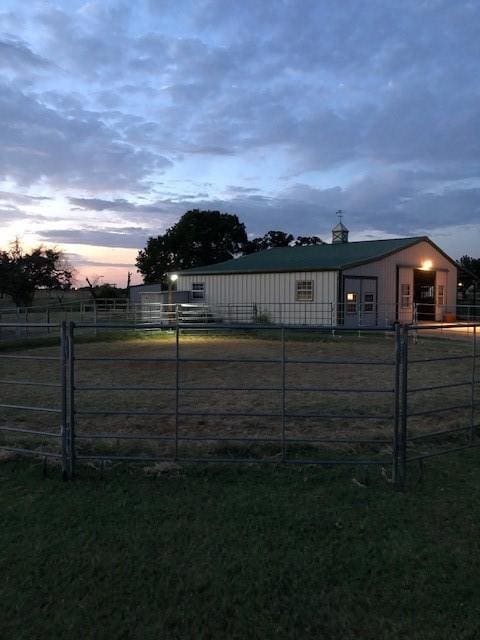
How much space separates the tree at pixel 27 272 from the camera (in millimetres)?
31375

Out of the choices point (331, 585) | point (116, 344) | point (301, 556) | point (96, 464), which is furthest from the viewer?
point (116, 344)

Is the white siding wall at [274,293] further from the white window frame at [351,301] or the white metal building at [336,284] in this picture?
the white window frame at [351,301]

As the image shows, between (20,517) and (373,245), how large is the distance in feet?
92.4

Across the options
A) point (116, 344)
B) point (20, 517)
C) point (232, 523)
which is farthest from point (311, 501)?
point (116, 344)

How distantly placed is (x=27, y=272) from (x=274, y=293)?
16.0m

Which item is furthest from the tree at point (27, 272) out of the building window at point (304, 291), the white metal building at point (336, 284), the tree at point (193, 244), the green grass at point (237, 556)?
the green grass at point (237, 556)

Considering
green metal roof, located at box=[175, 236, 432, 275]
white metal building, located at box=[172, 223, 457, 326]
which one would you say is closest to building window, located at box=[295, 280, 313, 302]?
white metal building, located at box=[172, 223, 457, 326]

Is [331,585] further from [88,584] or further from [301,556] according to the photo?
[88,584]

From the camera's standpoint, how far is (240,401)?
28.7 ft

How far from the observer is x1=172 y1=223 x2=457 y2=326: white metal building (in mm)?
25234

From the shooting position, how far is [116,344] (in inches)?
771

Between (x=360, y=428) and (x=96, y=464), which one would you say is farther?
(x=360, y=428)

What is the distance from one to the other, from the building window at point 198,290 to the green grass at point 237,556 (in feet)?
83.4

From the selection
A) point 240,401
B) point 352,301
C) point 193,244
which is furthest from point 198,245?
point 240,401
